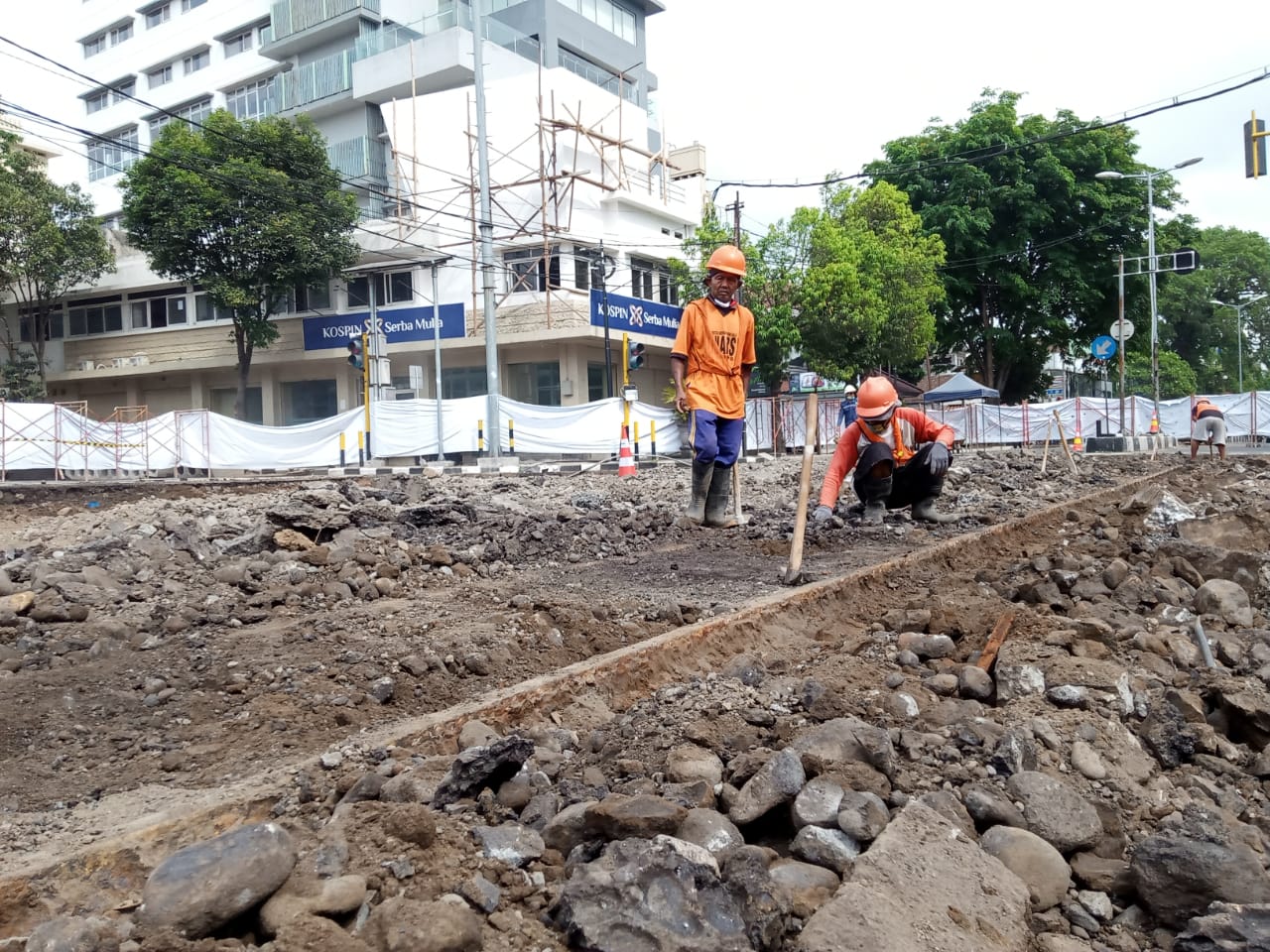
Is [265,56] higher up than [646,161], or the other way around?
[265,56]

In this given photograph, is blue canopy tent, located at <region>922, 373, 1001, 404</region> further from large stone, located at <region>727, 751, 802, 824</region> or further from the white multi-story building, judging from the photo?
large stone, located at <region>727, 751, 802, 824</region>

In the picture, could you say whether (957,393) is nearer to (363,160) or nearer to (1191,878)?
(363,160)

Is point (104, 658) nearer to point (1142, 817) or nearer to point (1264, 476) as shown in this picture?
point (1142, 817)

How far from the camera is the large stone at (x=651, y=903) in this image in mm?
1868

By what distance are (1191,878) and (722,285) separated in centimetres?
543

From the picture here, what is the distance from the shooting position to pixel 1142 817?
2.54m

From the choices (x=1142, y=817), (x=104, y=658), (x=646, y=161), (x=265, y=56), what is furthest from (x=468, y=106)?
(x=1142, y=817)

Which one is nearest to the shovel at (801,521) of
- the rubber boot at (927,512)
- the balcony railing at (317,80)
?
the rubber boot at (927,512)

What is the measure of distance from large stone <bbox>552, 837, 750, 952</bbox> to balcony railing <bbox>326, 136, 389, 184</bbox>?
34.4 metres

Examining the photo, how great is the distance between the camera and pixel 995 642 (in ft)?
12.3

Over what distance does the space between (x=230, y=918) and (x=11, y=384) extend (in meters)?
39.4

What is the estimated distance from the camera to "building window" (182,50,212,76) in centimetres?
4162

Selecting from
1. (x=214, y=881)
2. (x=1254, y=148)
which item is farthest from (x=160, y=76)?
(x=214, y=881)

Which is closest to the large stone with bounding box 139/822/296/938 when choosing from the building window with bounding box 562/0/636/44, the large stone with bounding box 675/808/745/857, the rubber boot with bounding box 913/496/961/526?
the large stone with bounding box 675/808/745/857
